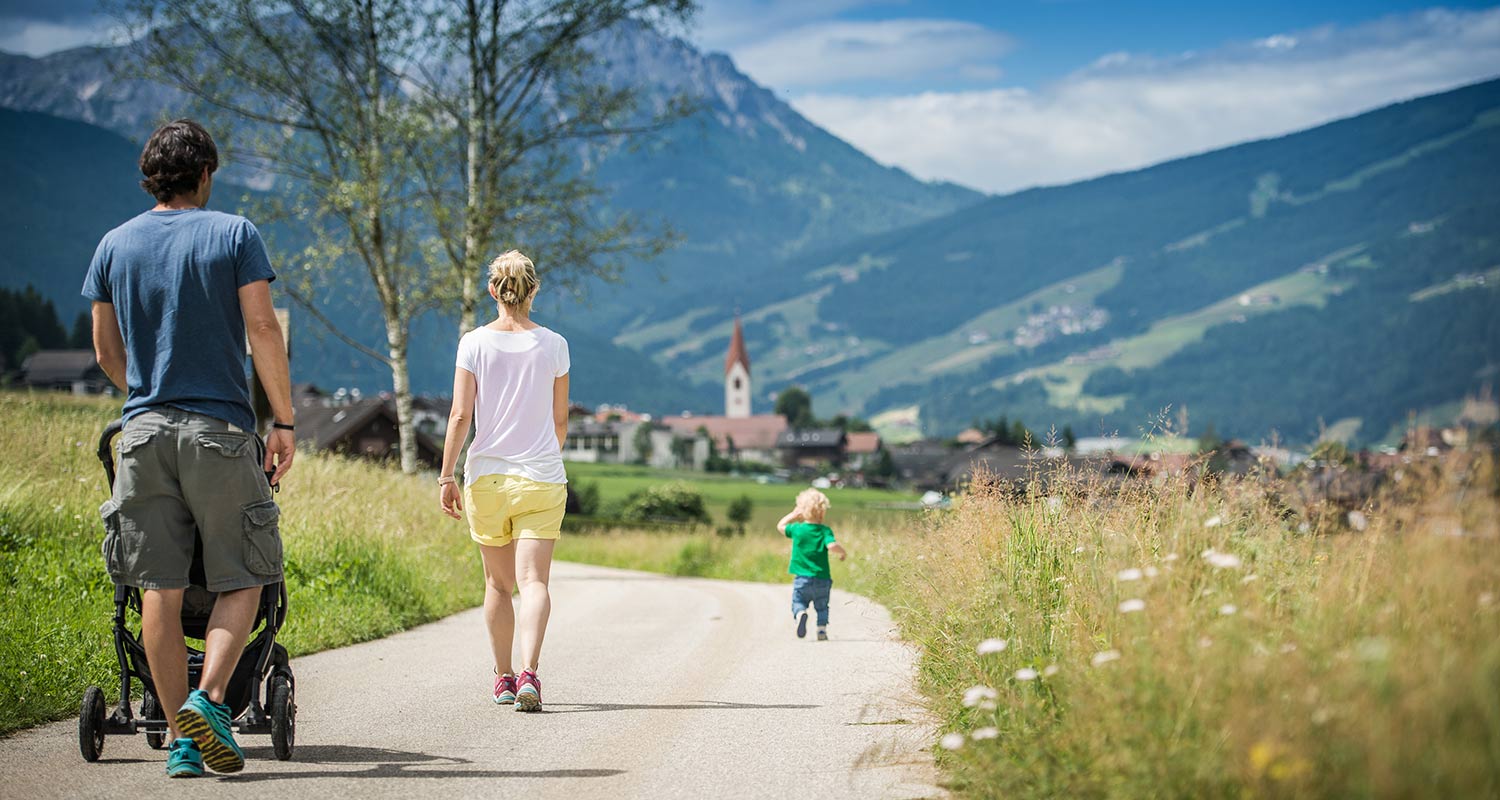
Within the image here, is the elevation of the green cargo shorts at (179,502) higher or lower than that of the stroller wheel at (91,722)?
higher

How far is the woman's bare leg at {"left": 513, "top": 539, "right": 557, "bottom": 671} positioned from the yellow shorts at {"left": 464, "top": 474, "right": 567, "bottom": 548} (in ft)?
0.22

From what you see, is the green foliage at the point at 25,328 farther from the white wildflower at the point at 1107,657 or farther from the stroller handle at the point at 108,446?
the white wildflower at the point at 1107,657

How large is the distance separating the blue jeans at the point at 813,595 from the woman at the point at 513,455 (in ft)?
15.7

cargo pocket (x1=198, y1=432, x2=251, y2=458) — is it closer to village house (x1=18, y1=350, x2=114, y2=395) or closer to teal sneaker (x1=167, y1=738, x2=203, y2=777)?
teal sneaker (x1=167, y1=738, x2=203, y2=777)

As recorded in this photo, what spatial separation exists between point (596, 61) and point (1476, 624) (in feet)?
74.3

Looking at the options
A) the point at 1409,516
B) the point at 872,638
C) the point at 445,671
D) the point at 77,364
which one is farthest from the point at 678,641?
the point at 77,364

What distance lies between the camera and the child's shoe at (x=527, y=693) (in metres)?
7.26

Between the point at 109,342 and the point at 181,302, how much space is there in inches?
17.7

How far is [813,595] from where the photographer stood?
1208 centimetres

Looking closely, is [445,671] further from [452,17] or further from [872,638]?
[452,17]

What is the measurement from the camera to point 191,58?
77.5ft

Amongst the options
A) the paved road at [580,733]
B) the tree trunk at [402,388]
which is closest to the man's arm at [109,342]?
the paved road at [580,733]

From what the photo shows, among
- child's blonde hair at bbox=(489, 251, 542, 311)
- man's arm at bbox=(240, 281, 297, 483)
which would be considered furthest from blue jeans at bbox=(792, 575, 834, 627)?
man's arm at bbox=(240, 281, 297, 483)

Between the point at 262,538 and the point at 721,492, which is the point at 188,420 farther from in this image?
the point at 721,492
